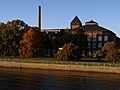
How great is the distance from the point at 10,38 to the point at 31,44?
11041 millimetres

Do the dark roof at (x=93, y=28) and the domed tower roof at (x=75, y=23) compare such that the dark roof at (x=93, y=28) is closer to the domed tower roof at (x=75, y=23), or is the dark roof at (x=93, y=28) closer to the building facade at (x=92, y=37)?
the building facade at (x=92, y=37)

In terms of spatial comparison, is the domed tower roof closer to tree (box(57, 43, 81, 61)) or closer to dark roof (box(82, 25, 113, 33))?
dark roof (box(82, 25, 113, 33))

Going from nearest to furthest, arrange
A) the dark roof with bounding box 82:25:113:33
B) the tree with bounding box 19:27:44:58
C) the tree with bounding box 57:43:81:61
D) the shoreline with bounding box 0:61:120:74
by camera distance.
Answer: the shoreline with bounding box 0:61:120:74
the tree with bounding box 57:43:81:61
the tree with bounding box 19:27:44:58
the dark roof with bounding box 82:25:113:33

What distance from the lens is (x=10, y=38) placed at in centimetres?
12669

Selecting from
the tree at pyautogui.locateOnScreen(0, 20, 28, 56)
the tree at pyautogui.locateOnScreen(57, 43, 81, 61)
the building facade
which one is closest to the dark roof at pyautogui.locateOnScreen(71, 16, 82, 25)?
the building facade

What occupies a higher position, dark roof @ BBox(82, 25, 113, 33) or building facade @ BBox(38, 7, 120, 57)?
dark roof @ BBox(82, 25, 113, 33)

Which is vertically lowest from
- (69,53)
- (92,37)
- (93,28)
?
(69,53)

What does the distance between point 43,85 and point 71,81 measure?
8.01m

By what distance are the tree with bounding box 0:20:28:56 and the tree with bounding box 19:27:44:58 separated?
5.76m

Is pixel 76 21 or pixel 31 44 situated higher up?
pixel 76 21

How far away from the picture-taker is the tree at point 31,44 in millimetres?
118375

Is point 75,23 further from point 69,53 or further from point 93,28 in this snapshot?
point 69,53

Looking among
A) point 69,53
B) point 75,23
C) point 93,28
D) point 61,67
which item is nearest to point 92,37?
point 93,28

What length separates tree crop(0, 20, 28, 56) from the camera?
127m
